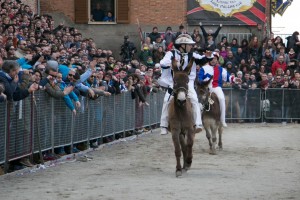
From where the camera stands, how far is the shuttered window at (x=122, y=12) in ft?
128

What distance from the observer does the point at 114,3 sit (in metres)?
39.4

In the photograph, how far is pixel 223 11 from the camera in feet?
128

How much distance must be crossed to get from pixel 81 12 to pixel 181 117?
2438 centimetres

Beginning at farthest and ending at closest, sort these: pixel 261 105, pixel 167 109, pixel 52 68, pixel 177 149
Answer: pixel 261 105, pixel 52 68, pixel 167 109, pixel 177 149

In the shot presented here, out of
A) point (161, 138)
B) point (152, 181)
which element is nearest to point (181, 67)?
point (152, 181)

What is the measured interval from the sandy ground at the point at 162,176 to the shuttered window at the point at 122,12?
57.0ft

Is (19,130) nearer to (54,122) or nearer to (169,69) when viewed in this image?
(54,122)

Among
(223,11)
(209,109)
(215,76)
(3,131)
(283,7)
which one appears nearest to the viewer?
(3,131)

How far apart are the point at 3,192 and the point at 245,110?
2283 cm

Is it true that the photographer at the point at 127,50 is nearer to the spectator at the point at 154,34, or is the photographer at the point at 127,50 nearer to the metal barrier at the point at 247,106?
the spectator at the point at 154,34

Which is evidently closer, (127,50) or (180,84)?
(180,84)

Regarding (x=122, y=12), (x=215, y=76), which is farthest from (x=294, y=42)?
(x=215, y=76)

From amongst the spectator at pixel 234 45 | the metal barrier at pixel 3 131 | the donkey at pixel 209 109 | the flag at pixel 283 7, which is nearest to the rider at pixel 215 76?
the donkey at pixel 209 109

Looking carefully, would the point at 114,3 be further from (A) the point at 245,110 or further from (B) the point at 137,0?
(A) the point at 245,110
